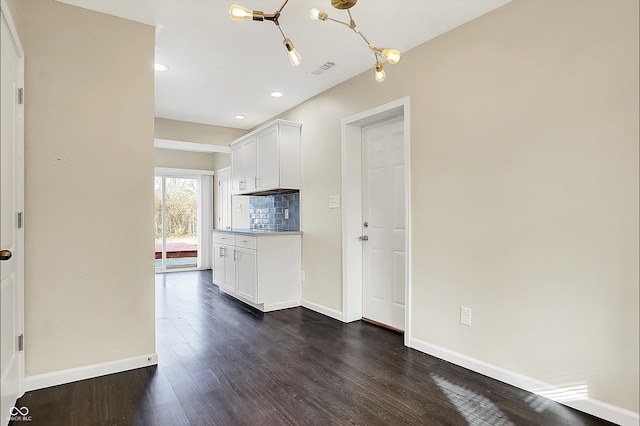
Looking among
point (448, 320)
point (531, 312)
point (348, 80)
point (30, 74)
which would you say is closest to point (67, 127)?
point (30, 74)

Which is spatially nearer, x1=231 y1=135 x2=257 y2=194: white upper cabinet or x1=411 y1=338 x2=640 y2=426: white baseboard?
x1=411 y1=338 x2=640 y2=426: white baseboard

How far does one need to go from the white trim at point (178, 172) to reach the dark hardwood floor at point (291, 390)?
436 cm

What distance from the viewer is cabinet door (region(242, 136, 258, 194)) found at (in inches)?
192

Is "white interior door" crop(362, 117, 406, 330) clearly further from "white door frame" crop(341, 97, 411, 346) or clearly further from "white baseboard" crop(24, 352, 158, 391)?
"white baseboard" crop(24, 352, 158, 391)

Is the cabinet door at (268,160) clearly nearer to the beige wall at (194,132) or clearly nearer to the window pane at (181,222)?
the beige wall at (194,132)

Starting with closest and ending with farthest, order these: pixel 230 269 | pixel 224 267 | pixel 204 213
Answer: pixel 230 269 → pixel 224 267 → pixel 204 213

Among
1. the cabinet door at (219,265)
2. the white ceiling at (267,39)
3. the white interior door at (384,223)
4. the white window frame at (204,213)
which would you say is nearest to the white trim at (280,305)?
the white interior door at (384,223)

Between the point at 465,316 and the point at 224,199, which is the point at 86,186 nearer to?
the point at 465,316

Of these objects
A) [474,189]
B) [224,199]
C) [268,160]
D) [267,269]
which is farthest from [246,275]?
[224,199]

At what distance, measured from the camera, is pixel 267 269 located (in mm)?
4152

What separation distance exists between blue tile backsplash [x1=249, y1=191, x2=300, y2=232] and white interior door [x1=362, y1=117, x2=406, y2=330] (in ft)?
3.89

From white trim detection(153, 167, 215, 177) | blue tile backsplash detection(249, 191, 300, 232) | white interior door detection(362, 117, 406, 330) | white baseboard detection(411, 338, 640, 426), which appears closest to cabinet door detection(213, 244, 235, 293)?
blue tile backsplash detection(249, 191, 300, 232)

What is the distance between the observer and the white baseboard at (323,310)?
3801 mm

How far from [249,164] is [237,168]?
46 centimetres
